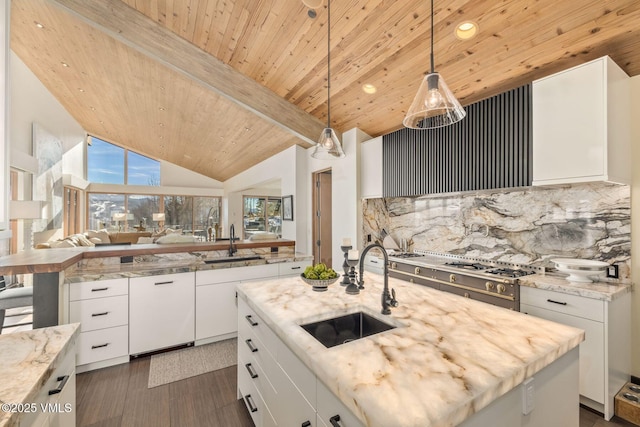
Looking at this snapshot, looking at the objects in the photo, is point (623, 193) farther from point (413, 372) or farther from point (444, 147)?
point (413, 372)

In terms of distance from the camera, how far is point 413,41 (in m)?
2.50

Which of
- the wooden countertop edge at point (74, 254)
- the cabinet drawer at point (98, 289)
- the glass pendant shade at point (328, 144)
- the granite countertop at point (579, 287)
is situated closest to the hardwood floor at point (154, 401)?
the cabinet drawer at point (98, 289)

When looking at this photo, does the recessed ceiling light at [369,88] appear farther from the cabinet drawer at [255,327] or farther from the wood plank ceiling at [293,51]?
the cabinet drawer at [255,327]

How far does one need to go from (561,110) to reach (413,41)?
51.2 inches

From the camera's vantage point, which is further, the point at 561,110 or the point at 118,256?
the point at 118,256

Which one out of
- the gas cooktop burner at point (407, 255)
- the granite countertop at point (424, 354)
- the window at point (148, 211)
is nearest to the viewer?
the granite countertop at point (424, 354)

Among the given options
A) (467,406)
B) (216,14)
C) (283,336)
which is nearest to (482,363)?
(467,406)

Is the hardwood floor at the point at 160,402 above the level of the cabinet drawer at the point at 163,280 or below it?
below

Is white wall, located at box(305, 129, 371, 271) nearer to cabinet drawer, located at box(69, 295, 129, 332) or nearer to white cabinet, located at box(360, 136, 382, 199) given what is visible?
white cabinet, located at box(360, 136, 382, 199)

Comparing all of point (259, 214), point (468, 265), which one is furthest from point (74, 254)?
point (259, 214)

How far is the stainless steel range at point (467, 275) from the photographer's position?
2393mm

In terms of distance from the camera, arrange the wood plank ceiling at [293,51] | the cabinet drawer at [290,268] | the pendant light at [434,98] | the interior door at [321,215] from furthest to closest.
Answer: the interior door at [321,215] < the cabinet drawer at [290,268] < the wood plank ceiling at [293,51] < the pendant light at [434,98]

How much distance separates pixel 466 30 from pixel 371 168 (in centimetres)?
208

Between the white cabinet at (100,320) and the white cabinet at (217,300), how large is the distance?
63cm
